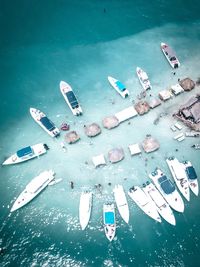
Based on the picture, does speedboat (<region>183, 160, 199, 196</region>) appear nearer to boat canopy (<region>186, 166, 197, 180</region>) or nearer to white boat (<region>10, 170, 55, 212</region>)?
boat canopy (<region>186, 166, 197, 180</region>)

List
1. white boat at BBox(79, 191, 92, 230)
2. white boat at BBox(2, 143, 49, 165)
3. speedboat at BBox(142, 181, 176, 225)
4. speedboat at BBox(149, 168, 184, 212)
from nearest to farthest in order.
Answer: speedboat at BBox(142, 181, 176, 225) → white boat at BBox(79, 191, 92, 230) → speedboat at BBox(149, 168, 184, 212) → white boat at BBox(2, 143, 49, 165)

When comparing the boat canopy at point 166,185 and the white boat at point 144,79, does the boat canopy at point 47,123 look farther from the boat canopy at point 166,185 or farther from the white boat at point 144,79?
the boat canopy at point 166,185

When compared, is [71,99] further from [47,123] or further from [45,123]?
[45,123]

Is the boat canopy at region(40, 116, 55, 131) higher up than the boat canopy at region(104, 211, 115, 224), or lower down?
higher up

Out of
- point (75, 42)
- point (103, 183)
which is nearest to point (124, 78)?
point (75, 42)

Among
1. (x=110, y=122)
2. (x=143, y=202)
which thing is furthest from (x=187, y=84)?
(x=143, y=202)

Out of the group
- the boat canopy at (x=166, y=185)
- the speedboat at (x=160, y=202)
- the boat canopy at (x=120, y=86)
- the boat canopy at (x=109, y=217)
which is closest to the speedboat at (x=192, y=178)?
the boat canopy at (x=166, y=185)

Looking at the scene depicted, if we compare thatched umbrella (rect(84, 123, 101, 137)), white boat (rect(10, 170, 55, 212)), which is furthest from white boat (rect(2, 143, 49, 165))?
thatched umbrella (rect(84, 123, 101, 137))
